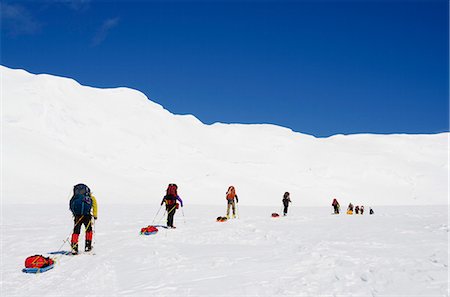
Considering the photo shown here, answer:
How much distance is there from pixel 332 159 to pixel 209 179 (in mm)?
31534

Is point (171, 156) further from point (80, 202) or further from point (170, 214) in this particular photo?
point (80, 202)

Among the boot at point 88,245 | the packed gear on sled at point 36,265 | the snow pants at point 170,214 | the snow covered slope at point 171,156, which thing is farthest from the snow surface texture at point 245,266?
the snow covered slope at point 171,156

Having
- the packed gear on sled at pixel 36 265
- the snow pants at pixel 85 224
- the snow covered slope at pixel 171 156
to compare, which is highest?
the snow covered slope at pixel 171 156

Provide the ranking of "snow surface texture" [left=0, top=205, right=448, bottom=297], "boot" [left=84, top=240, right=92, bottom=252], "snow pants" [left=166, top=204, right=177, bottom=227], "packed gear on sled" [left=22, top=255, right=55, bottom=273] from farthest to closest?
"snow pants" [left=166, top=204, right=177, bottom=227], "boot" [left=84, top=240, right=92, bottom=252], "packed gear on sled" [left=22, top=255, right=55, bottom=273], "snow surface texture" [left=0, top=205, right=448, bottom=297]

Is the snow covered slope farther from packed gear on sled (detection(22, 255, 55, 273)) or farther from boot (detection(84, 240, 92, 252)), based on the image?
packed gear on sled (detection(22, 255, 55, 273))

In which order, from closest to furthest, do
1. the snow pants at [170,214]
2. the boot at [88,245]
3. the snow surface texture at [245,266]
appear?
the snow surface texture at [245,266]
the boot at [88,245]
the snow pants at [170,214]

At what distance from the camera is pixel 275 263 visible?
29.8ft

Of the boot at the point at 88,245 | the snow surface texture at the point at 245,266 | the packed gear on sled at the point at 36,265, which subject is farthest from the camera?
the boot at the point at 88,245

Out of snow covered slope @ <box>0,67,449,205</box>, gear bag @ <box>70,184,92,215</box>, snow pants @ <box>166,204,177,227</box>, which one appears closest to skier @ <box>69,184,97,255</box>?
gear bag @ <box>70,184,92,215</box>

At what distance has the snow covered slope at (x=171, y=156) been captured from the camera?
4822cm

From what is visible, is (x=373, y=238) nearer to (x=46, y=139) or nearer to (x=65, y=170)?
(x=65, y=170)

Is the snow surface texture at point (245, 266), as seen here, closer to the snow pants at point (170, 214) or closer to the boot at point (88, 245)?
the boot at point (88, 245)

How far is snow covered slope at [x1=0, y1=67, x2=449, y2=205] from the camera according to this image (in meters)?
48.2

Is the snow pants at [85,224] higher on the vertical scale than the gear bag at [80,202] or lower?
lower
